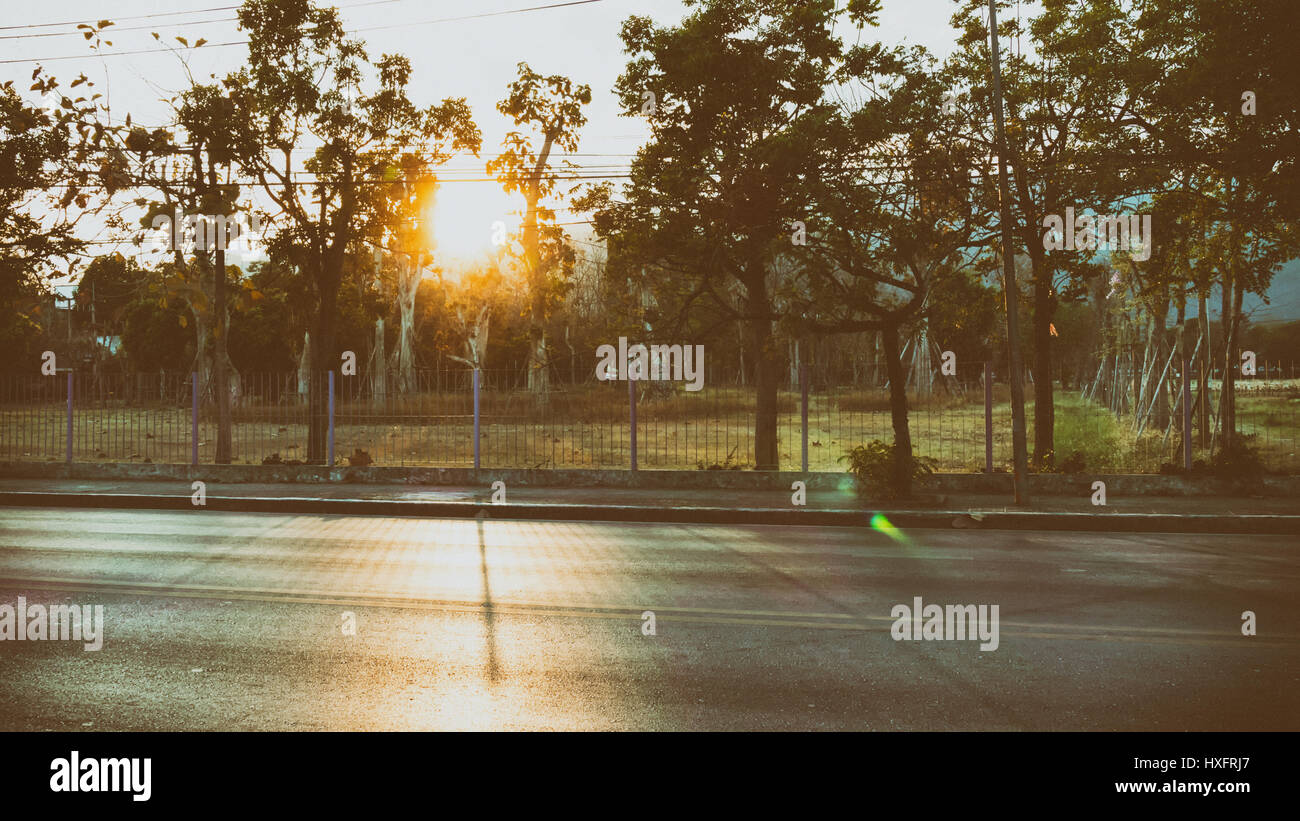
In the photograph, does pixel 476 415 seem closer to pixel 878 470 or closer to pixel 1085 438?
pixel 878 470

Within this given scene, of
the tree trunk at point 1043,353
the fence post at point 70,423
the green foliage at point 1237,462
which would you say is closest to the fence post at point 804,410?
the tree trunk at point 1043,353

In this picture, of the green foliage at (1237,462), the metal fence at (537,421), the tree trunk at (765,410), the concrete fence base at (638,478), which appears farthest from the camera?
the tree trunk at (765,410)

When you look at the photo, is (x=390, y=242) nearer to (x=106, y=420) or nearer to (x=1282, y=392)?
(x=106, y=420)

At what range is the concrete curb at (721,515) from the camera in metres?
13.3

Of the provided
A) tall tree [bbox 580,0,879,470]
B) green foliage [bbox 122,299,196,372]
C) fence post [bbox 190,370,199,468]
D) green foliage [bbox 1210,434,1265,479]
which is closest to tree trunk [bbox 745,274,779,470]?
tall tree [bbox 580,0,879,470]

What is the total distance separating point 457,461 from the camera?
18.9 metres

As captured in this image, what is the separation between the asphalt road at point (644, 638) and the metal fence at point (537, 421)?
575 centimetres

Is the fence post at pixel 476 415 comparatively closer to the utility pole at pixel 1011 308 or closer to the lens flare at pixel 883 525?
the lens flare at pixel 883 525

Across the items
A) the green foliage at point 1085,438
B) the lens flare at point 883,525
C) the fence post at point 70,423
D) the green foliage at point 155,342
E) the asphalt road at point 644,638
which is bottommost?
the lens flare at point 883,525

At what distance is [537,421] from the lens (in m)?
18.7

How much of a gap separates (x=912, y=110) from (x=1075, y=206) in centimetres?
366

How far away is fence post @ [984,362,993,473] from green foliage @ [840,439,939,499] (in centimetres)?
186

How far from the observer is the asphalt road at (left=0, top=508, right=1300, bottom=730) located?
5.14 metres
